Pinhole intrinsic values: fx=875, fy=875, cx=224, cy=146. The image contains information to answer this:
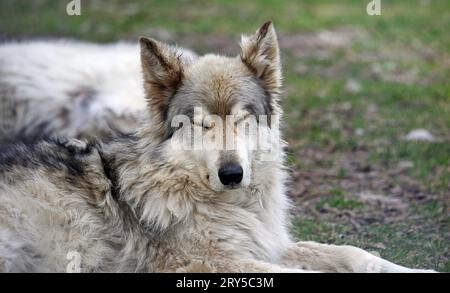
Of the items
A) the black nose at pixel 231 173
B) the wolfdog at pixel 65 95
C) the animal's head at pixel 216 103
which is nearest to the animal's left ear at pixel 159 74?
the animal's head at pixel 216 103

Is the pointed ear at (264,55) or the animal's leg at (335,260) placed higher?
the pointed ear at (264,55)

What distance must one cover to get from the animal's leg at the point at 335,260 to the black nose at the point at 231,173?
0.86 metres

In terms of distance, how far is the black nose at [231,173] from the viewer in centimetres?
553

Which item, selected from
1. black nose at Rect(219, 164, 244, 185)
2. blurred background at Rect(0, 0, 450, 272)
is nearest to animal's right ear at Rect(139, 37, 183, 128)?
black nose at Rect(219, 164, 244, 185)

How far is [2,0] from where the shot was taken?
18.1 m

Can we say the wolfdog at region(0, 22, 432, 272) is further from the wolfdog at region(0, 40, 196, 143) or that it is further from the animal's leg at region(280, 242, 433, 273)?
the wolfdog at region(0, 40, 196, 143)

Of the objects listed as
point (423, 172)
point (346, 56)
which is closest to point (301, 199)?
point (423, 172)

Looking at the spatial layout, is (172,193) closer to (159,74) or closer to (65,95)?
(159,74)

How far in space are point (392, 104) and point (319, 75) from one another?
177 centimetres

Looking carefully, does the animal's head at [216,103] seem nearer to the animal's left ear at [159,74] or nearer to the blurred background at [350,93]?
the animal's left ear at [159,74]

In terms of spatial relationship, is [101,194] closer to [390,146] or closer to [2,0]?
[390,146]

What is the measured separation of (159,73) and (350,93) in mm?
6412

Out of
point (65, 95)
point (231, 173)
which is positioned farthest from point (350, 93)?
point (231, 173)

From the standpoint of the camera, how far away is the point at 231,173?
5.54 m
